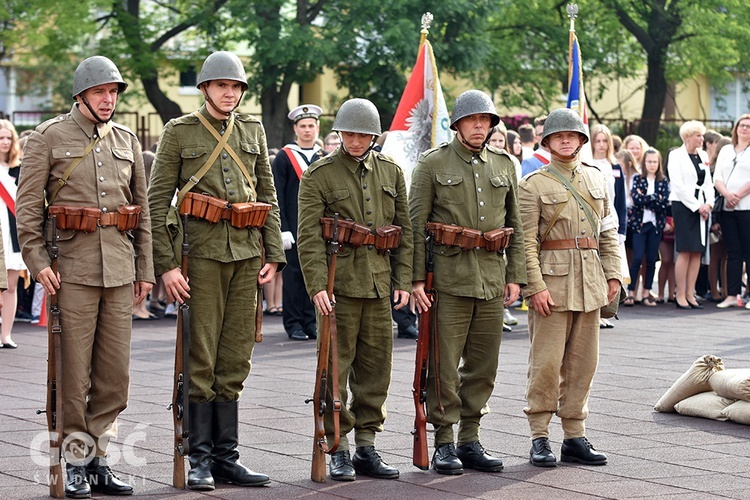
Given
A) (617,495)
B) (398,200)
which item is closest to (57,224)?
(398,200)

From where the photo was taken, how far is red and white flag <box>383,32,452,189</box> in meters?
13.3

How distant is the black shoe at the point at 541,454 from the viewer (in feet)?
24.8

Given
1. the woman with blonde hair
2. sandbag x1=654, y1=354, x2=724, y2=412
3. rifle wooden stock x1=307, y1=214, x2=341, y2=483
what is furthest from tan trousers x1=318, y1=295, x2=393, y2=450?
the woman with blonde hair

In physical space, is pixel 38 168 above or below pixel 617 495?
above

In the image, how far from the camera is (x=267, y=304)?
16312mm

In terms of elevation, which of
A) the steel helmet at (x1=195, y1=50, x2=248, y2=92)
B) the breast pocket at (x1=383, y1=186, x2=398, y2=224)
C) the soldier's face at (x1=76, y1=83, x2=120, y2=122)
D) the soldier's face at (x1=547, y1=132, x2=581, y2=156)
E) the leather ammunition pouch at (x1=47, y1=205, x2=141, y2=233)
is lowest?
the leather ammunition pouch at (x1=47, y1=205, x2=141, y2=233)

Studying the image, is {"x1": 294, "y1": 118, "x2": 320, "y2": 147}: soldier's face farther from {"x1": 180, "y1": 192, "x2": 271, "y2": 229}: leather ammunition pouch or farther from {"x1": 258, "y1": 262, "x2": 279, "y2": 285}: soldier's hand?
{"x1": 180, "y1": 192, "x2": 271, "y2": 229}: leather ammunition pouch

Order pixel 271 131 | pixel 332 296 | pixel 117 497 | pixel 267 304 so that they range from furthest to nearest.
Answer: pixel 271 131 < pixel 267 304 < pixel 332 296 < pixel 117 497

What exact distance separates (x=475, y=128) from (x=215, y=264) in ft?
5.65

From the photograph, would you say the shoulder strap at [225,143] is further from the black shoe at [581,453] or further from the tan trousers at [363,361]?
the black shoe at [581,453]

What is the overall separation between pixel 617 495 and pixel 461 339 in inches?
52.0

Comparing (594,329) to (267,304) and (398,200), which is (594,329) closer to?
(398,200)

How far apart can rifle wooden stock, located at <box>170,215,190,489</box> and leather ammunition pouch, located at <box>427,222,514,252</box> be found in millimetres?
1458

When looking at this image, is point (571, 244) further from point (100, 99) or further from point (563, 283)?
point (100, 99)
